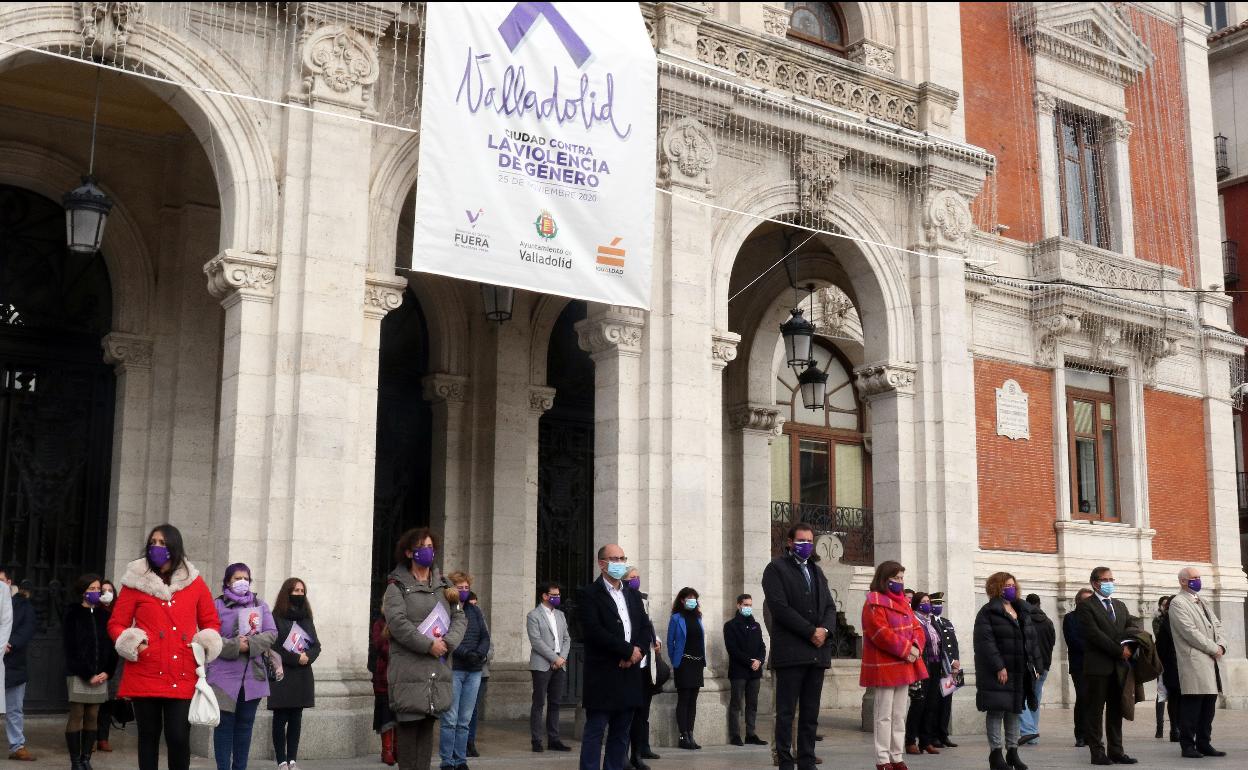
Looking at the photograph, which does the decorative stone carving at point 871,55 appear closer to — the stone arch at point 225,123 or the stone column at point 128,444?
the stone arch at point 225,123

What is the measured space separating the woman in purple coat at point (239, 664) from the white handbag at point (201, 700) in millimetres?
985

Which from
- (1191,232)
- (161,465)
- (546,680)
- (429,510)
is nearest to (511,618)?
(429,510)

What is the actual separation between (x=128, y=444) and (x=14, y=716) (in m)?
3.72

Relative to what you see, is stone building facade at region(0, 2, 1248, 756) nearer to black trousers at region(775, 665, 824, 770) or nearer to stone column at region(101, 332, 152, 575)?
stone column at region(101, 332, 152, 575)

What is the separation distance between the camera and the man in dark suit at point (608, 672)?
355 inches

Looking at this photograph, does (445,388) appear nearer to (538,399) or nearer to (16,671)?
(538,399)

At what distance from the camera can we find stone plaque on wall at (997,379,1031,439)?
19.6 meters

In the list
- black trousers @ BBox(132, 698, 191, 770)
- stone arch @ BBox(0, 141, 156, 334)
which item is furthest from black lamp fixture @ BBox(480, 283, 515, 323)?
black trousers @ BBox(132, 698, 191, 770)

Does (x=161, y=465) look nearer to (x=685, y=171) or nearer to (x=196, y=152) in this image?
(x=196, y=152)

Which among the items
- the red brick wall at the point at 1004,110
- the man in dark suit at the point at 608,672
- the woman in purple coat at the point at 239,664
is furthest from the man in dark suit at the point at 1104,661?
the red brick wall at the point at 1004,110

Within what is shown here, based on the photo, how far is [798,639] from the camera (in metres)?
9.39

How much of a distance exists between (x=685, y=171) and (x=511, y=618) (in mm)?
5938

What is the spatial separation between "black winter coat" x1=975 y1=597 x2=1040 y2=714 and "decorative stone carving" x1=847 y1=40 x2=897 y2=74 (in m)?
9.10

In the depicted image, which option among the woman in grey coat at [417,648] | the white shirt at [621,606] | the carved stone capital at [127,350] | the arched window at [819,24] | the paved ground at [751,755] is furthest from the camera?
the arched window at [819,24]
